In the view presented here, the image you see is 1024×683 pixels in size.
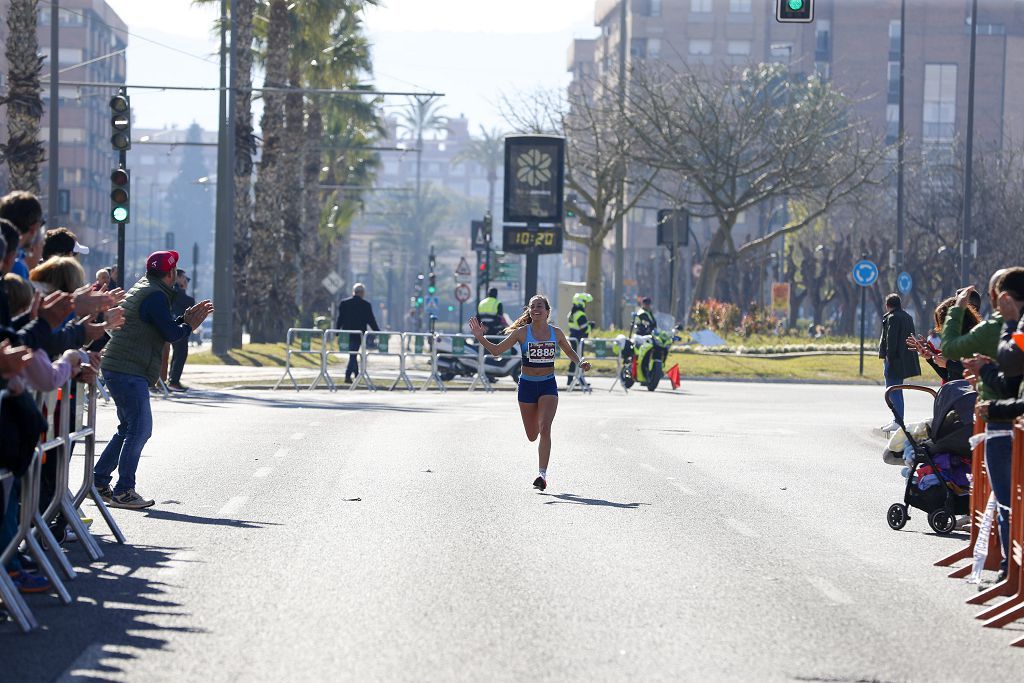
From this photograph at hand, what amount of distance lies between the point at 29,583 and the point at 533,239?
27801 millimetres

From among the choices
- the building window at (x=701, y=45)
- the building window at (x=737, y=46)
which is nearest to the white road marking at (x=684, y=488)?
the building window at (x=737, y=46)

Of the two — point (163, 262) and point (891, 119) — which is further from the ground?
point (891, 119)

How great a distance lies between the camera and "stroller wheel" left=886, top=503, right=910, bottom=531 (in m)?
12.6

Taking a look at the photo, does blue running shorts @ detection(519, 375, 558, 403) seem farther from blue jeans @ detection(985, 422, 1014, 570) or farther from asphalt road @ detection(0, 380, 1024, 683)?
blue jeans @ detection(985, 422, 1014, 570)

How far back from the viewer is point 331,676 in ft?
22.9

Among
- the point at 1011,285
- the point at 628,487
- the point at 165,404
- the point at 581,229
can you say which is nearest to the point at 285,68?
the point at 165,404

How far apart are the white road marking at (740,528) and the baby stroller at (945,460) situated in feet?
3.48

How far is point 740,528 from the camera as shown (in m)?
12.4

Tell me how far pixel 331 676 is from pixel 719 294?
80.8 m

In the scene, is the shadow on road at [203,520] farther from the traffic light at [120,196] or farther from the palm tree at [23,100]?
the palm tree at [23,100]

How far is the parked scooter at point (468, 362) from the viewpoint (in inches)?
1515

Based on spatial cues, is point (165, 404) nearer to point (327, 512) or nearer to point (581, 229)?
point (327, 512)

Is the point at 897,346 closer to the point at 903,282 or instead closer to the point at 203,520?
the point at 203,520

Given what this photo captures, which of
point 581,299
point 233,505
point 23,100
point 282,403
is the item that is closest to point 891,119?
point 581,299
